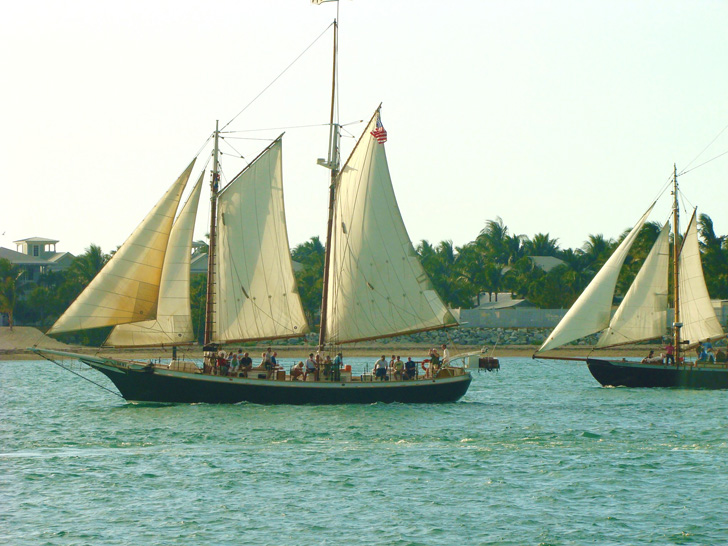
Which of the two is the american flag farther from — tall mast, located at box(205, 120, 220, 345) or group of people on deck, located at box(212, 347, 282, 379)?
group of people on deck, located at box(212, 347, 282, 379)

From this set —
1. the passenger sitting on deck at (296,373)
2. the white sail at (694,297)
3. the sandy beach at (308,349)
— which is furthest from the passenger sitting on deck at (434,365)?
the sandy beach at (308,349)

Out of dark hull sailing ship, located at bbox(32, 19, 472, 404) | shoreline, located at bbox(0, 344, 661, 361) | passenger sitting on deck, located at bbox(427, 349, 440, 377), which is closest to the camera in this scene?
dark hull sailing ship, located at bbox(32, 19, 472, 404)

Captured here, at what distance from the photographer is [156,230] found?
157 ft

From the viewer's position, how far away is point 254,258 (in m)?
50.7

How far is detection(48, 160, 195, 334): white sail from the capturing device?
46875 mm

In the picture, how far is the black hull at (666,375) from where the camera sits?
63.6m

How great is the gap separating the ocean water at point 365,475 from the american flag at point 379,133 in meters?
12.6

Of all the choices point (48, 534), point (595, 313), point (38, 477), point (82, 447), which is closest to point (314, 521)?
point (48, 534)

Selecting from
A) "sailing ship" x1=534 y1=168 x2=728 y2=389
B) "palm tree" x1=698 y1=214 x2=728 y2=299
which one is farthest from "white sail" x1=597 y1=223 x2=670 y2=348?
→ "palm tree" x1=698 y1=214 x2=728 y2=299

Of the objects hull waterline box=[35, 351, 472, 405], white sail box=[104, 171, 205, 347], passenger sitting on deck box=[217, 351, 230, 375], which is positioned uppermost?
white sail box=[104, 171, 205, 347]

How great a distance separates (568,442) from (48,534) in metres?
21.1

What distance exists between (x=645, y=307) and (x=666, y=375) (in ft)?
14.1

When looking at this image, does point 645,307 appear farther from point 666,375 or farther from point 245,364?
point 245,364

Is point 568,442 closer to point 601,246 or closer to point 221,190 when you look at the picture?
point 221,190
